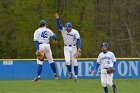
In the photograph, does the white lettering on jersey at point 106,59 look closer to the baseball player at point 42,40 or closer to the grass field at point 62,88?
the grass field at point 62,88

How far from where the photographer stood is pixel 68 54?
71.1 feet

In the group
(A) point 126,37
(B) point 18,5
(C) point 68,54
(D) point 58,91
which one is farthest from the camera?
(A) point 126,37

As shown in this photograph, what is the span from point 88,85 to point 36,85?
2.05 metres

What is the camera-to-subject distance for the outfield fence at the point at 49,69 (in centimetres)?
2412

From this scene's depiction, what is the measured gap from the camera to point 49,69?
79.4 feet

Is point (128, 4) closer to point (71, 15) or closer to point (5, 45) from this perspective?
point (71, 15)

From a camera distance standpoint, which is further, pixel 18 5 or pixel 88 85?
pixel 18 5

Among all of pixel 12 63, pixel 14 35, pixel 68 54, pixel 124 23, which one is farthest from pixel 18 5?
pixel 68 54

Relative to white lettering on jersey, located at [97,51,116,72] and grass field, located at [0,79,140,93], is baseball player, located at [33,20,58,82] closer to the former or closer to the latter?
grass field, located at [0,79,140,93]

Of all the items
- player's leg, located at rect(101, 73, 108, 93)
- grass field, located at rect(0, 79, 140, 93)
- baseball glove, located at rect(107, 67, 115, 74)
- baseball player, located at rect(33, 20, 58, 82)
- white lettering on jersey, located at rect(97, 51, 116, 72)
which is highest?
baseball player, located at rect(33, 20, 58, 82)

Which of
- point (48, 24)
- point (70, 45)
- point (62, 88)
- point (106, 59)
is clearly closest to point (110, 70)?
point (106, 59)

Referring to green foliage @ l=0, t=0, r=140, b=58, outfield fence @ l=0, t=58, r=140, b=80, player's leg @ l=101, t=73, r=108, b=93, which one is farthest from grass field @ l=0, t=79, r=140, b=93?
green foliage @ l=0, t=0, r=140, b=58

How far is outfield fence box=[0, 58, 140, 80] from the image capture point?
24.1m

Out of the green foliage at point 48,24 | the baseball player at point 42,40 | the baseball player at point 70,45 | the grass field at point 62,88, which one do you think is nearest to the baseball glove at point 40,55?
the baseball player at point 42,40
